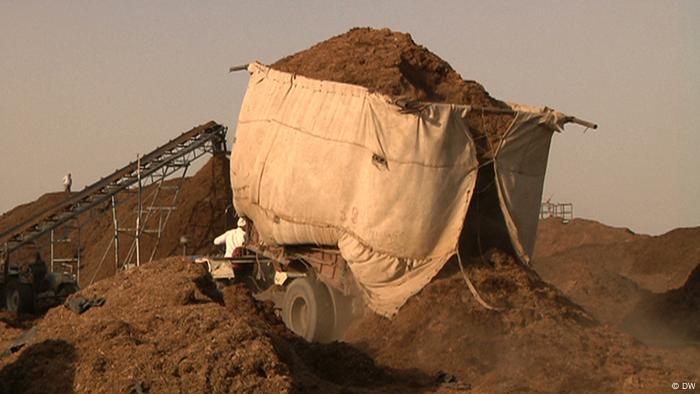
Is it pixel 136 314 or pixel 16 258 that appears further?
pixel 16 258

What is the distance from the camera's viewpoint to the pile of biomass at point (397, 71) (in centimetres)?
1484

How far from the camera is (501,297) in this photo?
45.3 feet

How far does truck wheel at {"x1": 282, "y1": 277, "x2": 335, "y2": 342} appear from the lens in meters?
16.1

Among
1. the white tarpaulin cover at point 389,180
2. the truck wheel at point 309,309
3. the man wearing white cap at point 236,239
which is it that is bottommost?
the truck wheel at point 309,309

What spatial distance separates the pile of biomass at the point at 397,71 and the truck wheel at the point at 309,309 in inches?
130

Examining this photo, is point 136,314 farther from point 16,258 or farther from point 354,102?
point 16,258

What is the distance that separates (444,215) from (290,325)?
404cm

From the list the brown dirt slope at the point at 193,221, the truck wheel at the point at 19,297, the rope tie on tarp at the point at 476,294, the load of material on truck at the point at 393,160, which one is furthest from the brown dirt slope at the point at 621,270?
the truck wheel at the point at 19,297

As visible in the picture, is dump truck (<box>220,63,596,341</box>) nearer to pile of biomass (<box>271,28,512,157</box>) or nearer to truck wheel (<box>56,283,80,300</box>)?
pile of biomass (<box>271,28,512,157</box>)

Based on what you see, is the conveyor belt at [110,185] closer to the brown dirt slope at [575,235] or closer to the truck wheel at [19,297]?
the truck wheel at [19,297]

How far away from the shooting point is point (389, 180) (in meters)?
14.3

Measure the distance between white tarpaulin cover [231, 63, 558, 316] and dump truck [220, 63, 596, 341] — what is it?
0.02 metres

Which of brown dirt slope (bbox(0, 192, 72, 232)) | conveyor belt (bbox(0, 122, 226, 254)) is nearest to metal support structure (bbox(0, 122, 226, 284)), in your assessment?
conveyor belt (bbox(0, 122, 226, 254))

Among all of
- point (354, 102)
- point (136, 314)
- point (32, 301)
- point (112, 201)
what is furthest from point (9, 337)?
point (112, 201)
